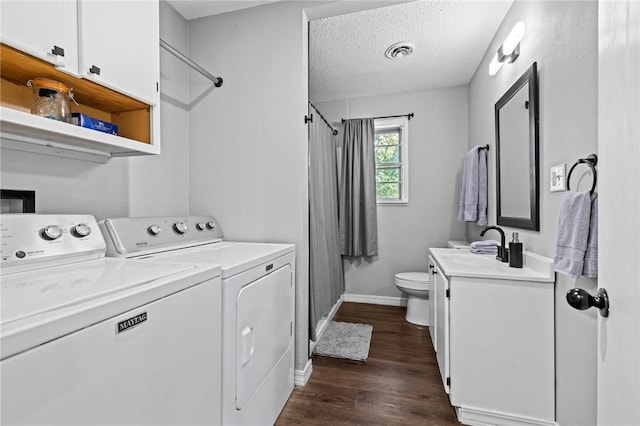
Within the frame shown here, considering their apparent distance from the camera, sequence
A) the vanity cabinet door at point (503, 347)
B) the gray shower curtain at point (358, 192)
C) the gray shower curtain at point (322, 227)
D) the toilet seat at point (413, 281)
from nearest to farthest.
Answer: the vanity cabinet door at point (503, 347) < the gray shower curtain at point (322, 227) < the toilet seat at point (413, 281) < the gray shower curtain at point (358, 192)

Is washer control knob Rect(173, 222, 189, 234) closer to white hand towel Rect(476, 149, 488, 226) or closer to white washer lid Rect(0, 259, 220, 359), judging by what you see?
white washer lid Rect(0, 259, 220, 359)

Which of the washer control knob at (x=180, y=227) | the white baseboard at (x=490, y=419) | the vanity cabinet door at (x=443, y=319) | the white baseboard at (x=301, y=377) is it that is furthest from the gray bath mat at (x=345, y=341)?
the washer control knob at (x=180, y=227)

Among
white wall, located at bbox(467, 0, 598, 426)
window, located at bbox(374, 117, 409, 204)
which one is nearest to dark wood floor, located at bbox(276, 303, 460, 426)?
white wall, located at bbox(467, 0, 598, 426)

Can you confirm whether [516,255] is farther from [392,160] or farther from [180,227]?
[392,160]

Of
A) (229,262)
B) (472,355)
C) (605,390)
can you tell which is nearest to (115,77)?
(229,262)

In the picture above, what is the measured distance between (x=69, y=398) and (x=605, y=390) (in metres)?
1.17

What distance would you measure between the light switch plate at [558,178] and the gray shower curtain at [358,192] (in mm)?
2027

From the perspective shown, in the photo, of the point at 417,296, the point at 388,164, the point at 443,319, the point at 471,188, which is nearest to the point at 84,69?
the point at 443,319

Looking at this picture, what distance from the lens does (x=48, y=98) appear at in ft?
3.51

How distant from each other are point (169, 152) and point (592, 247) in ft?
7.42

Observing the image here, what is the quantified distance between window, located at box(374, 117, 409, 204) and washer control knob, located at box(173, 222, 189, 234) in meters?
2.38

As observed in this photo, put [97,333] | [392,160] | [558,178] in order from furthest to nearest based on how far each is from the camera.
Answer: [392,160] → [558,178] → [97,333]

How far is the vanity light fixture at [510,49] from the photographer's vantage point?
1791 millimetres

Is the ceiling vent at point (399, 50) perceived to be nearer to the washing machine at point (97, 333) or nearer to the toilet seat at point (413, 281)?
the toilet seat at point (413, 281)
